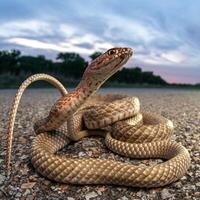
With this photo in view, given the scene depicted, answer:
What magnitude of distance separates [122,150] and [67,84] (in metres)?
13.8

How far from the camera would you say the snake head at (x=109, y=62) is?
5297mm

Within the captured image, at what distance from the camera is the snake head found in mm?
5297

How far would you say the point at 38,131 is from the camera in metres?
6.09

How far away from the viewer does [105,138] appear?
623 centimetres

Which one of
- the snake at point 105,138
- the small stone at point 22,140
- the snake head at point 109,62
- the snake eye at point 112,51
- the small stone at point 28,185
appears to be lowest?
the small stone at point 28,185

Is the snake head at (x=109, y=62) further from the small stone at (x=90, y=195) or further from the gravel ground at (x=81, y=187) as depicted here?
the small stone at (x=90, y=195)

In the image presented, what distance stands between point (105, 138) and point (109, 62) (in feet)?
4.41

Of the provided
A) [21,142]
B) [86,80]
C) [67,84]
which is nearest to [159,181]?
[86,80]

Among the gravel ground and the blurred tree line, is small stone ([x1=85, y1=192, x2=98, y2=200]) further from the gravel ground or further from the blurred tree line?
the blurred tree line

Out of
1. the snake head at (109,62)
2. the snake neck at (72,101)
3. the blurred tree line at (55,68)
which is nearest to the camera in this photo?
the snake head at (109,62)

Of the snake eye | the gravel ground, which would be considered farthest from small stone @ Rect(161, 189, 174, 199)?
the snake eye

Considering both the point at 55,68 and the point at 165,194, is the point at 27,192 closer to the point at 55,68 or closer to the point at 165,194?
the point at 165,194

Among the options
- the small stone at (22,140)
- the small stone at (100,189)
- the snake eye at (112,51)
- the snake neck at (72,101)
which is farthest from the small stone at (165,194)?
the small stone at (22,140)

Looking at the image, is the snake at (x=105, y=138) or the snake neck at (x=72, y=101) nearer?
the snake at (x=105, y=138)
